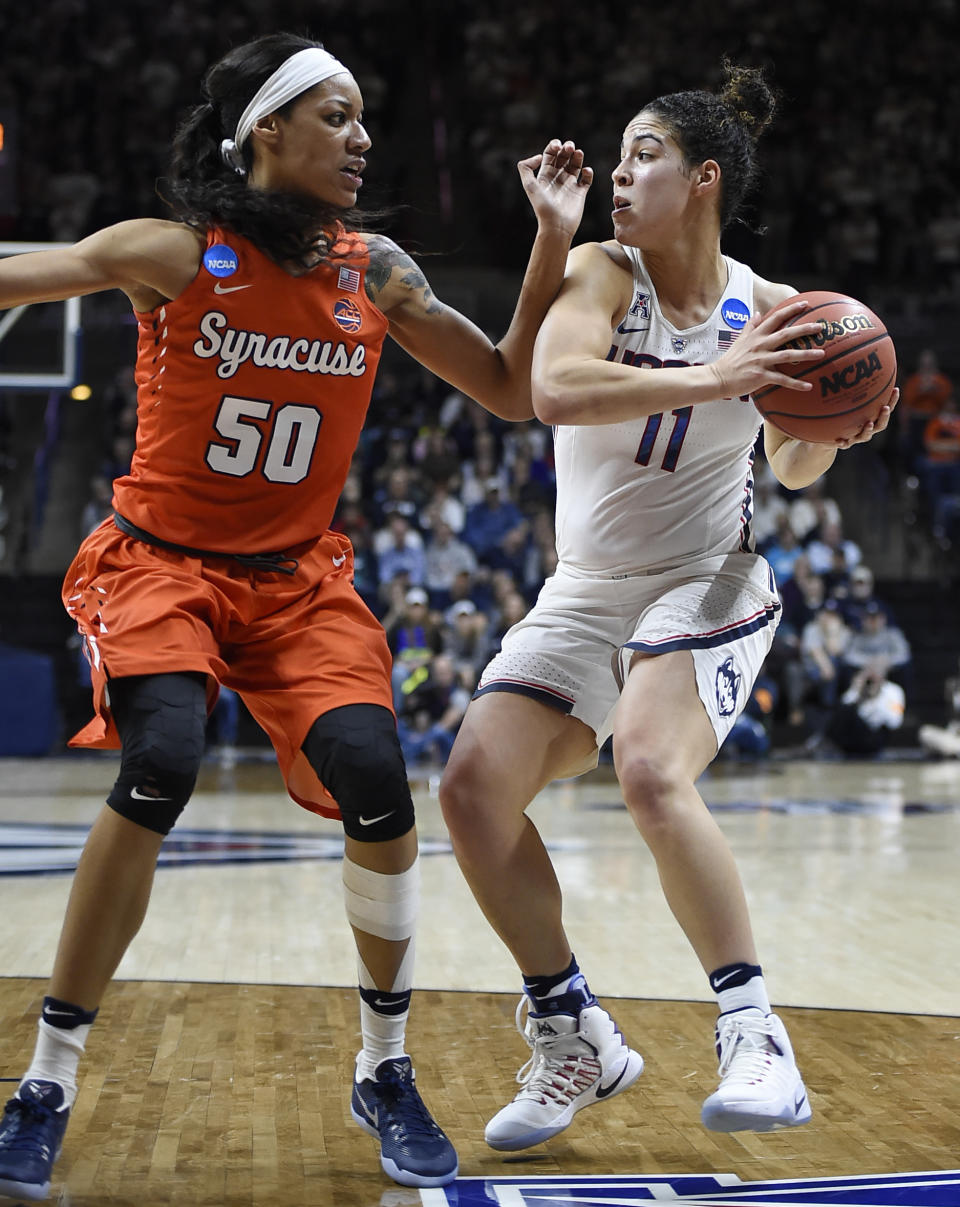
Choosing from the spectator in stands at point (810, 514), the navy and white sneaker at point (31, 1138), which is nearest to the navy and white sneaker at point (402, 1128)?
the navy and white sneaker at point (31, 1138)

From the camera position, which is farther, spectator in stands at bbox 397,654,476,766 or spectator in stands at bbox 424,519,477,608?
spectator in stands at bbox 424,519,477,608

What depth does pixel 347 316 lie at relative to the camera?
297cm

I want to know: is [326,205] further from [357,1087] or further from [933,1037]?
[933,1037]

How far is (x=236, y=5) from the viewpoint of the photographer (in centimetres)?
1803

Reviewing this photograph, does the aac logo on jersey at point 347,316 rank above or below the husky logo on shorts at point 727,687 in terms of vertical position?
above

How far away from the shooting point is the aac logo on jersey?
2.95 metres

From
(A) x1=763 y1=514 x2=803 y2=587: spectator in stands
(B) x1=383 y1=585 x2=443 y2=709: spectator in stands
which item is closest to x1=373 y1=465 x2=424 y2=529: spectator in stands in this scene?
(B) x1=383 y1=585 x2=443 y2=709: spectator in stands

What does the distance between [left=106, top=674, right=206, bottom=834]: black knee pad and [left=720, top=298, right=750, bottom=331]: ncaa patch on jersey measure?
1.44 metres

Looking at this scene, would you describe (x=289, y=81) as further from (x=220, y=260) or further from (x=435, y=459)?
(x=435, y=459)

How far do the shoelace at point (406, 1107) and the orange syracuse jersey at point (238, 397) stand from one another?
108cm

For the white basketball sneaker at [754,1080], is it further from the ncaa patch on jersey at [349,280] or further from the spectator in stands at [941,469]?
the spectator in stands at [941,469]

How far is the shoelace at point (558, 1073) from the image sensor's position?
295cm

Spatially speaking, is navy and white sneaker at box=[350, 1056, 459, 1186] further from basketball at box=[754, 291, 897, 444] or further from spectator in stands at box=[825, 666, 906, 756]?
spectator in stands at box=[825, 666, 906, 756]

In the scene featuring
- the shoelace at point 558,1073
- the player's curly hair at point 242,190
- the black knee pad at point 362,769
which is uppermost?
the player's curly hair at point 242,190
